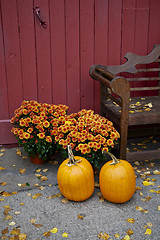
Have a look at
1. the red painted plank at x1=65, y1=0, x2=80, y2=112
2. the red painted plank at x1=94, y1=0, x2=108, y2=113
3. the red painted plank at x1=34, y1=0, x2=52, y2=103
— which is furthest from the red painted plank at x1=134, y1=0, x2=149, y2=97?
the red painted plank at x1=34, y1=0, x2=52, y2=103

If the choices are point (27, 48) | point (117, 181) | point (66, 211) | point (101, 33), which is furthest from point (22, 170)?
point (101, 33)

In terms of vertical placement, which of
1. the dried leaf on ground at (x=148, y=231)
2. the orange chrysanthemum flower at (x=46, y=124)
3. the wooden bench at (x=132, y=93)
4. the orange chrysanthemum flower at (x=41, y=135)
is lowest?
the dried leaf on ground at (x=148, y=231)

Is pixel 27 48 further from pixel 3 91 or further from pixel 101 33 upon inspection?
pixel 101 33

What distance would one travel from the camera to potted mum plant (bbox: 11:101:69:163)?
2.94m

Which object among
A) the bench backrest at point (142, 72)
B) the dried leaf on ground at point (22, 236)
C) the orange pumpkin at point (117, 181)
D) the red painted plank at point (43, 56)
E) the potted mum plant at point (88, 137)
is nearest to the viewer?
the dried leaf on ground at point (22, 236)

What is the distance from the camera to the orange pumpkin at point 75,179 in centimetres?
Result: 243

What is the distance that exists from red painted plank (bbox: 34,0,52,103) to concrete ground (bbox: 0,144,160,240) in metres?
1.01

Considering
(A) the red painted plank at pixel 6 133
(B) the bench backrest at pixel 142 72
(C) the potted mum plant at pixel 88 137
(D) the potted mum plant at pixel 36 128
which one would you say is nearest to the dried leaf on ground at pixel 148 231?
(C) the potted mum plant at pixel 88 137

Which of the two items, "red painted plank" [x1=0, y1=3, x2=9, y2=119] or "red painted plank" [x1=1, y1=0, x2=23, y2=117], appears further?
"red painted plank" [x1=0, y1=3, x2=9, y2=119]

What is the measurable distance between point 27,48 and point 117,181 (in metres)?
1.94

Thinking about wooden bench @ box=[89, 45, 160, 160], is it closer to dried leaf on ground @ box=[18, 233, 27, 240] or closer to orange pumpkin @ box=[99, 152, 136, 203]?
orange pumpkin @ box=[99, 152, 136, 203]

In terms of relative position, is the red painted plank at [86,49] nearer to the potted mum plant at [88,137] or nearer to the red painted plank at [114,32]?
the red painted plank at [114,32]

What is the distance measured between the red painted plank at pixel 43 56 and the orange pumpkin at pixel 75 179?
4.22 ft

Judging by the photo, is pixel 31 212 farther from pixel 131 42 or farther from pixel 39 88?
pixel 131 42
